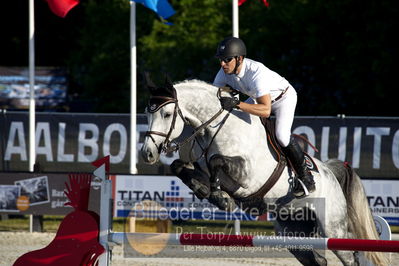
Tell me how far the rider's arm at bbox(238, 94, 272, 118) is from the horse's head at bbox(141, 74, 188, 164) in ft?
1.72

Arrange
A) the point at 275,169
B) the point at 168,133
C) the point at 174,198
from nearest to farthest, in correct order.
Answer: the point at 168,133
the point at 275,169
the point at 174,198

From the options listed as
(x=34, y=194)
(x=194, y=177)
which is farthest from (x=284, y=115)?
(x=34, y=194)

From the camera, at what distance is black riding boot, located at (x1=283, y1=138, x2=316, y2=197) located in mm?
6434

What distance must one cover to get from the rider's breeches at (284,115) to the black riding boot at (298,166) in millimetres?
75

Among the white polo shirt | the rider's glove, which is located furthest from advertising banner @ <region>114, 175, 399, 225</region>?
the rider's glove

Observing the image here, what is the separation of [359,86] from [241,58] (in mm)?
14841

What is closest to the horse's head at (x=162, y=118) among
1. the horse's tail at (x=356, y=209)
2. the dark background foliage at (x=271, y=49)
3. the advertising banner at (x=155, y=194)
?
the horse's tail at (x=356, y=209)

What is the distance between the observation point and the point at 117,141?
1198 cm

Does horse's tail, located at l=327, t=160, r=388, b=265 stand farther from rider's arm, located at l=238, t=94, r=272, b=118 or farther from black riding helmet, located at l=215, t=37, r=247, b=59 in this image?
black riding helmet, located at l=215, t=37, r=247, b=59

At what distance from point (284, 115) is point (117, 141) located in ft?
19.3

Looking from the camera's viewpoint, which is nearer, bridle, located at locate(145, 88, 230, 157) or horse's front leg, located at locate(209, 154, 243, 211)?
bridle, located at locate(145, 88, 230, 157)

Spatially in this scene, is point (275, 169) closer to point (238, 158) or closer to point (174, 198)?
point (238, 158)

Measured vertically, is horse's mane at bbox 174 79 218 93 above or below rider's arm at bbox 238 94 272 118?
above

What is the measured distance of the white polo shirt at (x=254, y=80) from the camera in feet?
20.2
